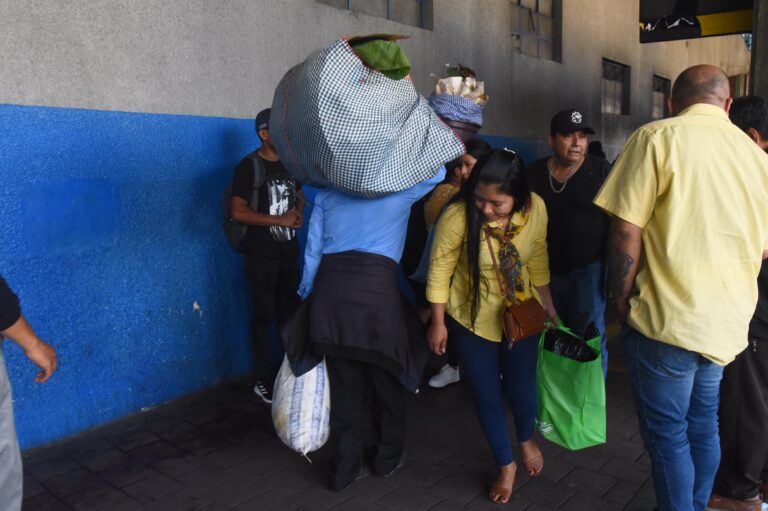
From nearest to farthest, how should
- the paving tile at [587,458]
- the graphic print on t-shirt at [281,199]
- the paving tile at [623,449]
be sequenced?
the paving tile at [587,458], the paving tile at [623,449], the graphic print on t-shirt at [281,199]

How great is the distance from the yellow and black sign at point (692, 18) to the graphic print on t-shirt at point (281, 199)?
19.2 ft

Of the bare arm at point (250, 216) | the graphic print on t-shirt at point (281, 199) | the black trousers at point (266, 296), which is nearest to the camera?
the bare arm at point (250, 216)

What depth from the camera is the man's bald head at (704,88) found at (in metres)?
2.43

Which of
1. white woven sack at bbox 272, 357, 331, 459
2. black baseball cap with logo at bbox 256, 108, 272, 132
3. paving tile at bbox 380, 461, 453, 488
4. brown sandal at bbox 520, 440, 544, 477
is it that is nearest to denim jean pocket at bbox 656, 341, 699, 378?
brown sandal at bbox 520, 440, 544, 477

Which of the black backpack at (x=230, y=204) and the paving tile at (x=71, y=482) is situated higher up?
the black backpack at (x=230, y=204)

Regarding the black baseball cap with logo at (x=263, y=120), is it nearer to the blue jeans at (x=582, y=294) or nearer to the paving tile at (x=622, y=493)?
the blue jeans at (x=582, y=294)

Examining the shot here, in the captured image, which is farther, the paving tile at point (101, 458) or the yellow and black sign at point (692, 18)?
the yellow and black sign at point (692, 18)

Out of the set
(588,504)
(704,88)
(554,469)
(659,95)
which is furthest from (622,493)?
(659,95)

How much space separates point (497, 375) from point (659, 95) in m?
11.4

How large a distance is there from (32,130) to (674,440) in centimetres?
348

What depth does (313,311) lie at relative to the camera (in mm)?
3059

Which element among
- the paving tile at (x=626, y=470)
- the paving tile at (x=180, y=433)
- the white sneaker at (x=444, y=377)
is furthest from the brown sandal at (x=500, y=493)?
A: the paving tile at (x=180, y=433)

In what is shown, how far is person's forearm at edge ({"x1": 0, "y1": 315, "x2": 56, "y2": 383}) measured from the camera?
2301 mm

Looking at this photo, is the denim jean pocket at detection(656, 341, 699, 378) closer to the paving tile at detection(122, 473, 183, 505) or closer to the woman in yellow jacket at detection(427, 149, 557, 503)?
the woman in yellow jacket at detection(427, 149, 557, 503)
